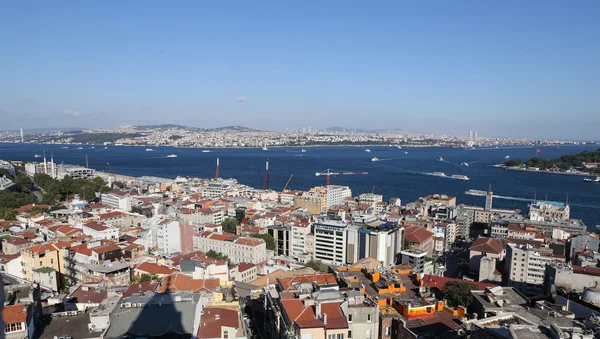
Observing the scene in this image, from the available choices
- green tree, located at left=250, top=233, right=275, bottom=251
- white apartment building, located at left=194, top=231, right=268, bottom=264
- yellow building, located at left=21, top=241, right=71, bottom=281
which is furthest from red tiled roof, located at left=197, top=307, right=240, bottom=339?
green tree, located at left=250, top=233, right=275, bottom=251

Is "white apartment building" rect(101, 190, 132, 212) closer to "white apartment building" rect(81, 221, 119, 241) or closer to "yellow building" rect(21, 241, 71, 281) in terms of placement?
"white apartment building" rect(81, 221, 119, 241)

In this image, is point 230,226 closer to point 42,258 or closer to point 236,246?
point 236,246

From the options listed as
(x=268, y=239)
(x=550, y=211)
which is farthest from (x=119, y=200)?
(x=550, y=211)

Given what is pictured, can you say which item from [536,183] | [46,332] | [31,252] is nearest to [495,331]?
[46,332]

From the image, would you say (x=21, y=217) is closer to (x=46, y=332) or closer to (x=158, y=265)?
(x=158, y=265)

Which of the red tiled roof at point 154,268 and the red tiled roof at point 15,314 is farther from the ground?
the red tiled roof at point 15,314

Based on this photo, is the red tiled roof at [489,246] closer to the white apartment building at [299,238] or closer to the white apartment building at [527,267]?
the white apartment building at [527,267]

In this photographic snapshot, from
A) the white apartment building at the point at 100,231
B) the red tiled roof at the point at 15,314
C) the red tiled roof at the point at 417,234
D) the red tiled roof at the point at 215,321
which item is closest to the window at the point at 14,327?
the red tiled roof at the point at 15,314
